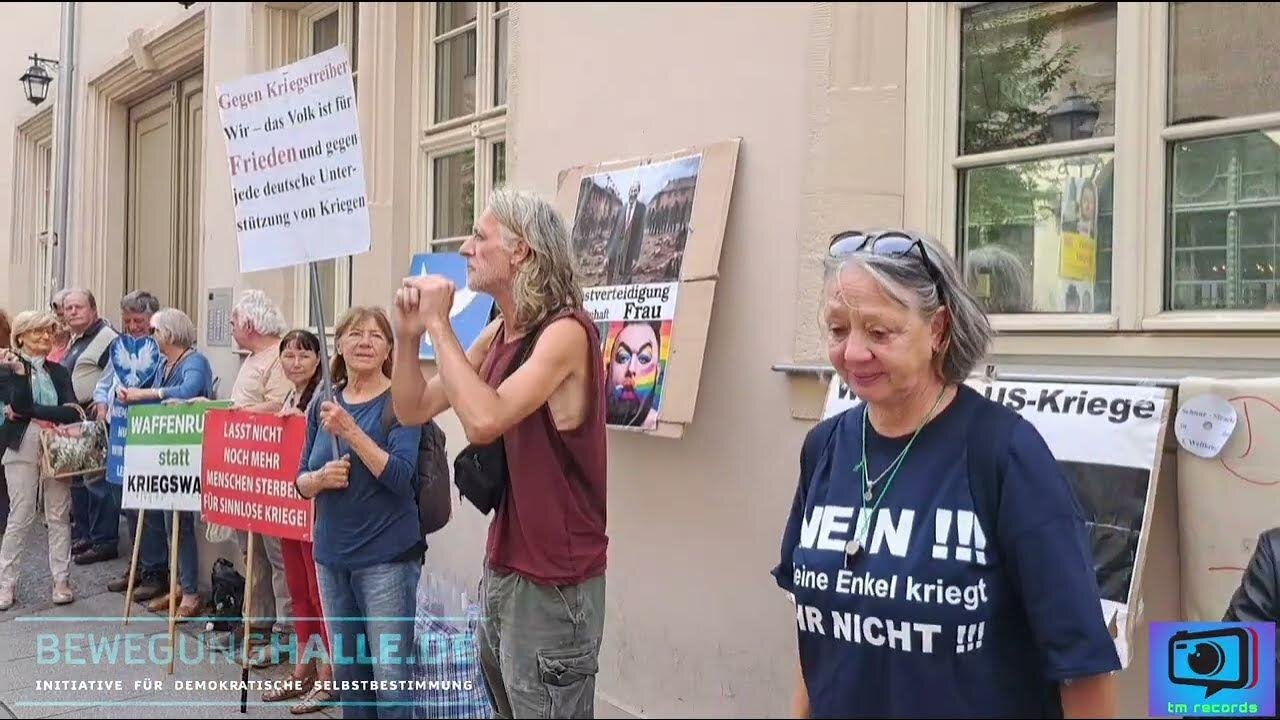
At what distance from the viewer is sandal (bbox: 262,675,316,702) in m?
2.62

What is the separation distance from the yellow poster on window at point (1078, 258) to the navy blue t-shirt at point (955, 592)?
1.69 m

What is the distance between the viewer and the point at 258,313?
2.96 meters

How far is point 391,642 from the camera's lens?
279 centimetres

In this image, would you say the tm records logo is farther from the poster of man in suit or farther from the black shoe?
the black shoe

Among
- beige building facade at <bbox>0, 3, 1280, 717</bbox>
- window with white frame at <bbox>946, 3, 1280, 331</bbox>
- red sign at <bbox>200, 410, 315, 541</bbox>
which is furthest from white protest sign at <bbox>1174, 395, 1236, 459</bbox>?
red sign at <bbox>200, 410, 315, 541</bbox>

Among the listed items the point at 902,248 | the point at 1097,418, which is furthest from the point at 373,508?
the point at 1097,418

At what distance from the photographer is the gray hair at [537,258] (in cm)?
210

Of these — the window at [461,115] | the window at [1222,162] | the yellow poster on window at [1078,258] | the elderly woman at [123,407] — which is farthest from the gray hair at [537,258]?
the window at [461,115]

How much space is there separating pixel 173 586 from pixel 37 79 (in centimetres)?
128

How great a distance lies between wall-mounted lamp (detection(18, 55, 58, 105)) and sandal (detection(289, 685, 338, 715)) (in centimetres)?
171

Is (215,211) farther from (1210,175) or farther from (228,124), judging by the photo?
(1210,175)

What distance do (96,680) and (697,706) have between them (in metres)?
2.12

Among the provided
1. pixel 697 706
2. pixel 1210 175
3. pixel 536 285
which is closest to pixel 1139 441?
pixel 1210 175

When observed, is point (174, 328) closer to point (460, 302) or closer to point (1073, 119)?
point (460, 302)
